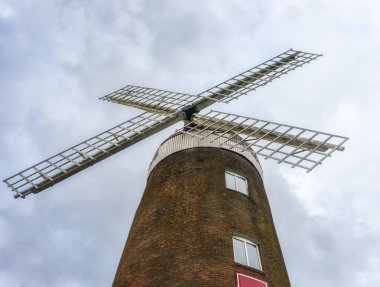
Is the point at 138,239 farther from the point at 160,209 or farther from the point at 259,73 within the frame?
the point at 259,73

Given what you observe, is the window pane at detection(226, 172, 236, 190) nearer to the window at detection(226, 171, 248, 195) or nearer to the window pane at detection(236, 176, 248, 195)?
the window at detection(226, 171, 248, 195)

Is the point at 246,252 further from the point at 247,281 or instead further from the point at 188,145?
the point at 188,145

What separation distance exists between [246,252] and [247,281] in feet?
Result: 3.30

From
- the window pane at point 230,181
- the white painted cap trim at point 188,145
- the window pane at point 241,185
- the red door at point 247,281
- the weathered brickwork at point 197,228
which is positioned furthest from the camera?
the white painted cap trim at point 188,145

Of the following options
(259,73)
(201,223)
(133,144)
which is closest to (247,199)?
(201,223)

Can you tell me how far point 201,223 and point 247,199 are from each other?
2.12m

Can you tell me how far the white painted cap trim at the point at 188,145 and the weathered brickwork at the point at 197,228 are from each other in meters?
0.30

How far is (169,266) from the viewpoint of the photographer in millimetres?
9750

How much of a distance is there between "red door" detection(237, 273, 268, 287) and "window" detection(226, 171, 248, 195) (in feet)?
11.1

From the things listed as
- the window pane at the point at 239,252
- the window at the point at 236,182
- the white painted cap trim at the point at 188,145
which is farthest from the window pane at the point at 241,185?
the window pane at the point at 239,252

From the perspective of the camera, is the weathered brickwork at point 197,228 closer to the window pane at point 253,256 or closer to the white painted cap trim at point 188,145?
the window pane at point 253,256

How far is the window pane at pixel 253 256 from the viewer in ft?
33.4

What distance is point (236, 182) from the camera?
12.7m

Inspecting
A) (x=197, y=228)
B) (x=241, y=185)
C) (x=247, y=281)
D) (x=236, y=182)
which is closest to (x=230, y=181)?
(x=236, y=182)
